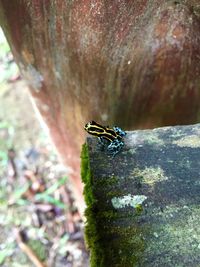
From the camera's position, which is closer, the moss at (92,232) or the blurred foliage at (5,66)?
the moss at (92,232)

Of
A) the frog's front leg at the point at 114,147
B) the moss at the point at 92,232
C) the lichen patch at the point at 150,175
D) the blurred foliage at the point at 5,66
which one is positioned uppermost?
the frog's front leg at the point at 114,147

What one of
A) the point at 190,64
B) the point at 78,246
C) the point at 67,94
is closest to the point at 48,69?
the point at 67,94

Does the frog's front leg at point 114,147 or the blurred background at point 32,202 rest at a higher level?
the frog's front leg at point 114,147

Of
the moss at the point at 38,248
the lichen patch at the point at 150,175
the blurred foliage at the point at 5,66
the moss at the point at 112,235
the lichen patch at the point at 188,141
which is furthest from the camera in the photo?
the blurred foliage at the point at 5,66

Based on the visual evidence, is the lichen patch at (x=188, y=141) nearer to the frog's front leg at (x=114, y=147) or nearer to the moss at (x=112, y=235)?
the frog's front leg at (x=114, y=147)

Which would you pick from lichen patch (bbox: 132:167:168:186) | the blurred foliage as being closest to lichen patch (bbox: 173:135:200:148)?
lichen patch (bbox: 132:167:168:186)

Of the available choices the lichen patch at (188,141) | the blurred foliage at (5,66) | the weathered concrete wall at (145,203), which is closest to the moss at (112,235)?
the weathered concrete wall at (145,203)

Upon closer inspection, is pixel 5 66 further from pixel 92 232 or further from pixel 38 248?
pixel 92 232

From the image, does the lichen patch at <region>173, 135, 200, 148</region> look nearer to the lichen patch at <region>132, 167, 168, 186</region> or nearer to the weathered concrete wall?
the weathered concrete wall

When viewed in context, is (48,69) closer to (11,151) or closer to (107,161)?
(107,161)
